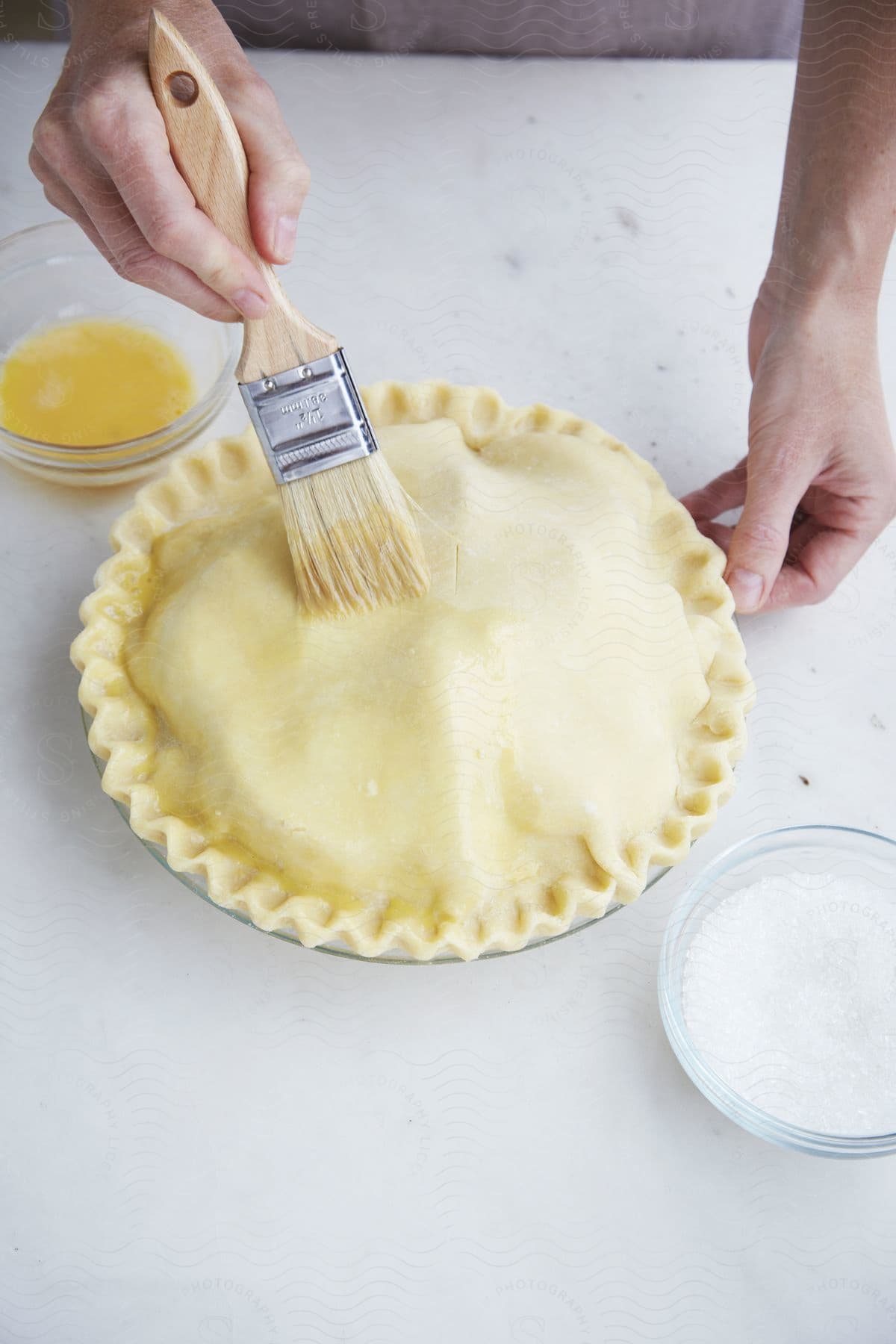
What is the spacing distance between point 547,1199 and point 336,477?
1.02 meters

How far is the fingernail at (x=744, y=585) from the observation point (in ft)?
5.85

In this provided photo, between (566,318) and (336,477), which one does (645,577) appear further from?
(566,318)

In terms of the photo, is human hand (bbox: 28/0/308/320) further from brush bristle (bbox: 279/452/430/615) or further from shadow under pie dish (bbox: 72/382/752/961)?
shadow under pie dish (bbox: 72/382/752/961)

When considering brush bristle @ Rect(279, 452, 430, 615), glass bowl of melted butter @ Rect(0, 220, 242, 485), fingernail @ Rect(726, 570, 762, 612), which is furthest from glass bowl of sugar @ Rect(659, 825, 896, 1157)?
glass bowl of melted butter @ Rect(0, 220, 242, 485)

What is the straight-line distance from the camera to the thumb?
1773 mm

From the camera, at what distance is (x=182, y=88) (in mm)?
1335

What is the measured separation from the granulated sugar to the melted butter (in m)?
1.27

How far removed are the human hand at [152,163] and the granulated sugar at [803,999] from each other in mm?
1087

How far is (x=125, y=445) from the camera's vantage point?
1.86 metres

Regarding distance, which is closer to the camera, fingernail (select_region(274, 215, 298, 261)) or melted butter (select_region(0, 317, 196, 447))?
fingernail (select_region(274, 215, 298, 261))

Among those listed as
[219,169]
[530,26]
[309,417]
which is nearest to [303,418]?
[309,417]

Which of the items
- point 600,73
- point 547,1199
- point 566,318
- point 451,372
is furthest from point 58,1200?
point 600,73

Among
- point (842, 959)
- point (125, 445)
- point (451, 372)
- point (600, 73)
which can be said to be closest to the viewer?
point (842, 959)

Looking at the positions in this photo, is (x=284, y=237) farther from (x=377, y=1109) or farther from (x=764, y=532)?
(x=377, y=1109)
